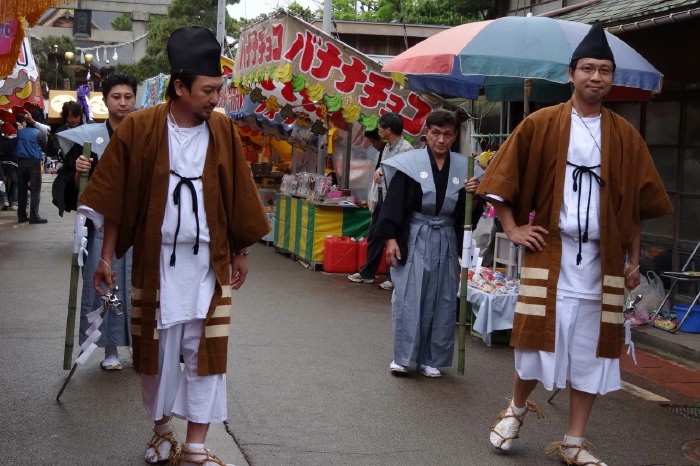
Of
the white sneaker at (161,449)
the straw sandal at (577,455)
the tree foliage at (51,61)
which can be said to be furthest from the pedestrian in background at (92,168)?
the tree foliage at (51,61)

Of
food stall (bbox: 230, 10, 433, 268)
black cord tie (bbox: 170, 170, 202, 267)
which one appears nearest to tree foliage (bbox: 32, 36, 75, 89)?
food stall (bbox: 230, 10, 433, 268)

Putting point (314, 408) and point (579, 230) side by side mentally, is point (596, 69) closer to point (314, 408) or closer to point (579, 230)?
point (579, 230)

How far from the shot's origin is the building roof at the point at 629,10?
7.54 meters

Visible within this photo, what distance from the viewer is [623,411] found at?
6.13m

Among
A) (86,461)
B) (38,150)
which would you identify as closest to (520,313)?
(86,461)

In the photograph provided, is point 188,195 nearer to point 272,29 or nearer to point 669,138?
point 669,138

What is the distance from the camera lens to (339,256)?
12.5 metres

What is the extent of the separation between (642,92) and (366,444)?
4505 mm

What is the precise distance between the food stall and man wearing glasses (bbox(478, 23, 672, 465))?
22.6 feet

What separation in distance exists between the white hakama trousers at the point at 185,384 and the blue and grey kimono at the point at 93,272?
2049mm

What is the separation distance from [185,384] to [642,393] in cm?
366

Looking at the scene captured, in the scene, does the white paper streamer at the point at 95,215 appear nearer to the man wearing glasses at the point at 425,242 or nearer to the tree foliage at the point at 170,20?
the man wearing glasses at the point at 425,242

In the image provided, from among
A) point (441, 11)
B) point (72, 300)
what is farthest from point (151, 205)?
point (441, 11)

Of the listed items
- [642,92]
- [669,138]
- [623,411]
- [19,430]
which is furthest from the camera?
[669,138]
